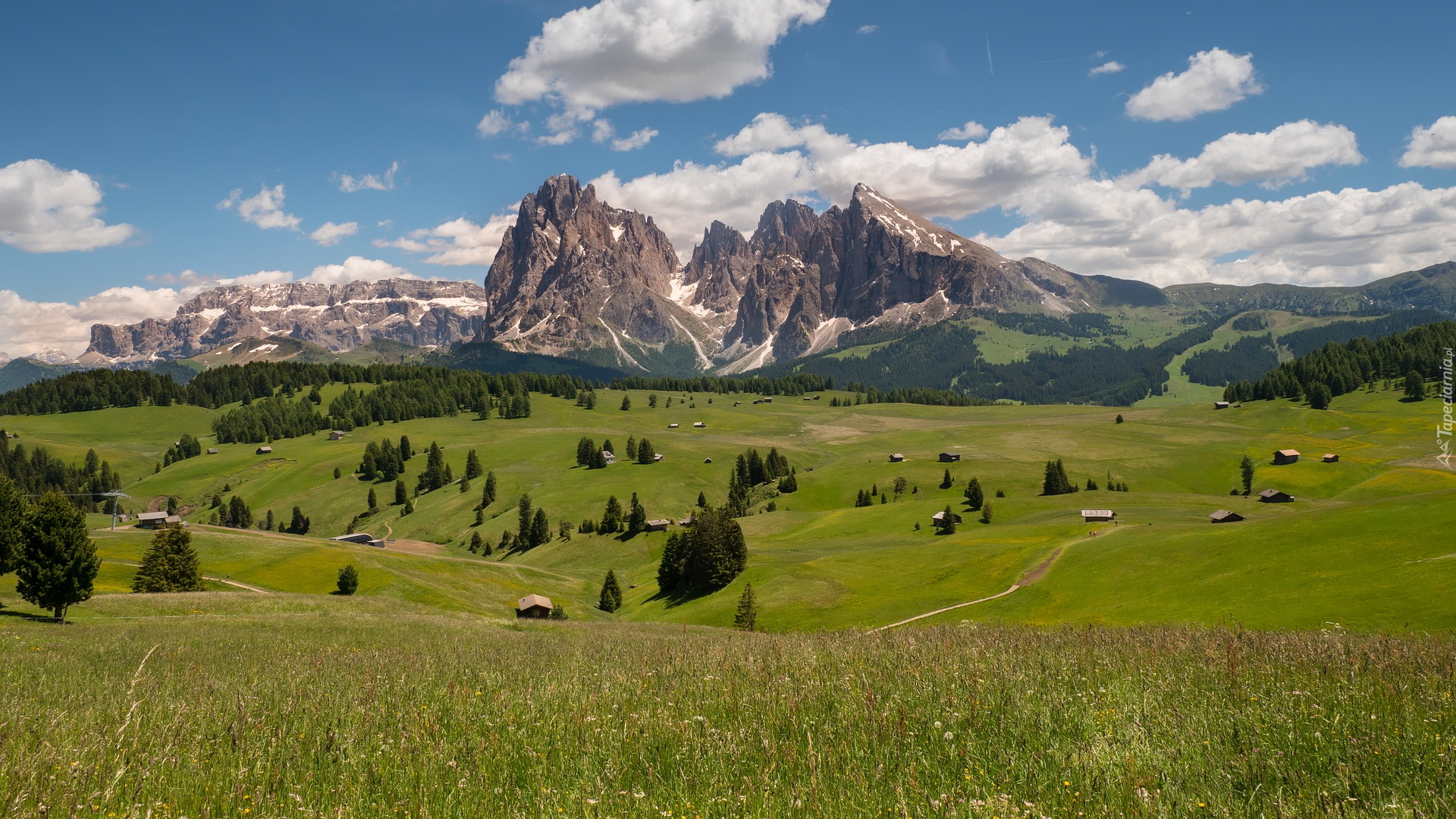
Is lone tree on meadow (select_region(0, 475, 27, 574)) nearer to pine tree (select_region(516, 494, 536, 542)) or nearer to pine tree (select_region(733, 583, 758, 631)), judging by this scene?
pine tree (select_region(733, 583, 758, 631))

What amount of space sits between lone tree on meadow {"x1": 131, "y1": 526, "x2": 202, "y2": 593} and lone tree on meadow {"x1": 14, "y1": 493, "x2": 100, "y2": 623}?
26479 mm

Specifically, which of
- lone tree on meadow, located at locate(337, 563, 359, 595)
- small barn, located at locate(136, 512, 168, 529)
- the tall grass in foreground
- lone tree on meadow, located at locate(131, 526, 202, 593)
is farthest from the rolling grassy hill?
the tall grass in foreground

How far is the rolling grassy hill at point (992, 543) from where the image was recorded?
1907 inches

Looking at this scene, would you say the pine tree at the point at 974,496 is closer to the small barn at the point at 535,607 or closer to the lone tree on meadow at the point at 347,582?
the small barn at the point at 535,607

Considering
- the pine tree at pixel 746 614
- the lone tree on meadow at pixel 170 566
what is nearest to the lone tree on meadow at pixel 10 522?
the lone tree on meadow at pixel 170 566

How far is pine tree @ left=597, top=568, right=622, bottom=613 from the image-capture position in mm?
93500

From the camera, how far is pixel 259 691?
37.9ft

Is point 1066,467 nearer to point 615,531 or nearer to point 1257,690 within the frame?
point 615,531

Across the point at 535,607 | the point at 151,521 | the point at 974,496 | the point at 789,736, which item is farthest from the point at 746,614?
the point at 151,521

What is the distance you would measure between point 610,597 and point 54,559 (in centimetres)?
6009

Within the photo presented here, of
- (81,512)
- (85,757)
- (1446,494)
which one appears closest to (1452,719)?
(85,757)

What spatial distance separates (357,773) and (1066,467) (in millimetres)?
171781

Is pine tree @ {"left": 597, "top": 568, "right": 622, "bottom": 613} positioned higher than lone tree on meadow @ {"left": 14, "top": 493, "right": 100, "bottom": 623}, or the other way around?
lone tree on meadow @ {"left": 14, "top": 493, "right": 100, "bottom": 623}

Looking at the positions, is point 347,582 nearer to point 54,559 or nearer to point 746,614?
point 54,559
